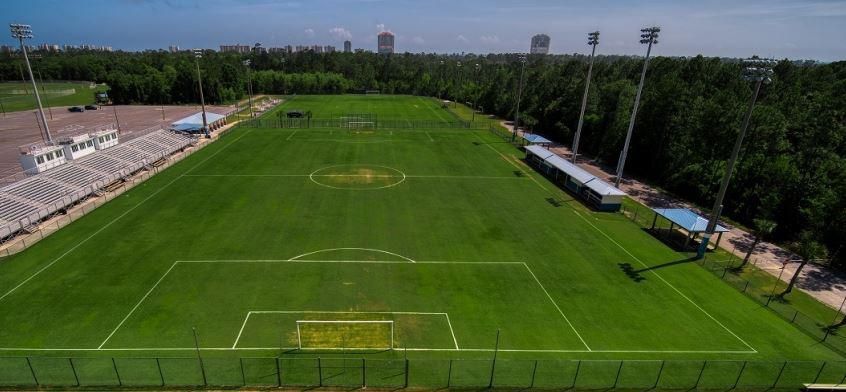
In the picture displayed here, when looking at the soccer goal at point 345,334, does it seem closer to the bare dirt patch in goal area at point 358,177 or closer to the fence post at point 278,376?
the fence post at point 278,376

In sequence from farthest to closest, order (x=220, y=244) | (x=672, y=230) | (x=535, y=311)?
(x=672, y=230)
(x=220, y=244)
(x=535, y=311)

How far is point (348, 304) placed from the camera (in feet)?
93.6

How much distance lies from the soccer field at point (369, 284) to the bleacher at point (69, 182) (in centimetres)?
352

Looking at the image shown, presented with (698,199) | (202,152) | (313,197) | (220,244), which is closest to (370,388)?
(220,244)

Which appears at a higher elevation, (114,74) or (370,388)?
(114,74)

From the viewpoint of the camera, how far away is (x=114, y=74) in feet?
444

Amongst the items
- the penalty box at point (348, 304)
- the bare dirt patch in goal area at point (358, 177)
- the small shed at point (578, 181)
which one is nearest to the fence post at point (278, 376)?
the penalty box at point (348, 304)

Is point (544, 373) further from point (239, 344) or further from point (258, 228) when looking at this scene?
point (258, 228)

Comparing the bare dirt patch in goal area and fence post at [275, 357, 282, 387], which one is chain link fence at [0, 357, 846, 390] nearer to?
fence post at [275, 357, 282, 387]

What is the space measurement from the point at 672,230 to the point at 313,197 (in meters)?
39.8

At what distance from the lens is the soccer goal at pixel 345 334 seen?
80.8 feet

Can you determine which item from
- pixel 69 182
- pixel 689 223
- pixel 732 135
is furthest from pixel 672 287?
pixel 69 182

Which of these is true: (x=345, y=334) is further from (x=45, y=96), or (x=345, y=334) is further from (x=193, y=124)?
(x=45, y=96)

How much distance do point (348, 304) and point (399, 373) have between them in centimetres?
737
